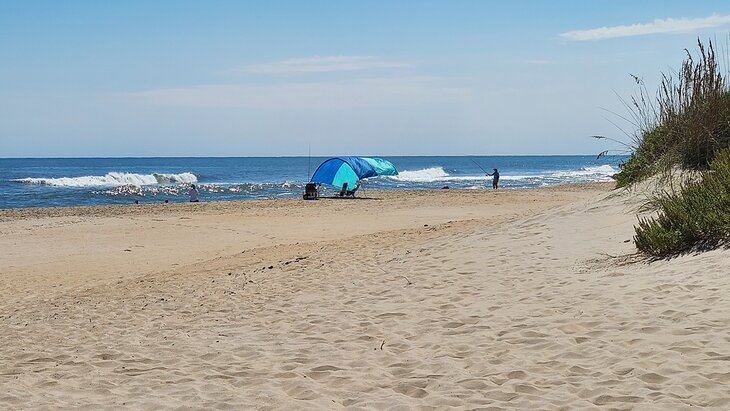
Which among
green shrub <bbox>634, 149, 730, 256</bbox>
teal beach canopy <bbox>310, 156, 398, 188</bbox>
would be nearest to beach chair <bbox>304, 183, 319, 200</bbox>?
teal beach canopy <bbox>310, 156, 398, 188</bbox>

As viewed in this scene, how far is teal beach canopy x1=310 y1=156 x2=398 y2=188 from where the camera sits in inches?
1147

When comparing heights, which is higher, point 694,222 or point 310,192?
point 694,222

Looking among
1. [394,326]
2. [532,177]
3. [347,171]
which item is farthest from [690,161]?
[532,177]

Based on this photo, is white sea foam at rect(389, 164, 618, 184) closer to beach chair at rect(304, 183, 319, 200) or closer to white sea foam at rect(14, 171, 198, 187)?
white sea foam at rect(14, 171, 198, 187)

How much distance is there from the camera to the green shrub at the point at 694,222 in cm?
768

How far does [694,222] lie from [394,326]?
3.24 m

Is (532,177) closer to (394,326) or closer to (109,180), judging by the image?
(109,180)

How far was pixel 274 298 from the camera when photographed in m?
8.83

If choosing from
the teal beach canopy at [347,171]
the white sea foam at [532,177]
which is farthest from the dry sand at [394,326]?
Answer: the white sea foam at [532,177]

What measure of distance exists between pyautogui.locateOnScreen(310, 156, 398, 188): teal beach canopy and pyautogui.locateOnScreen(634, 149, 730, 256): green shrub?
2093 cm

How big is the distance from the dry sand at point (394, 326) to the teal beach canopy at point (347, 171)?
15691 mm

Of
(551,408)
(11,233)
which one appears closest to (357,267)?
(551,408)

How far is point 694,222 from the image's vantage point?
7844 millimetres

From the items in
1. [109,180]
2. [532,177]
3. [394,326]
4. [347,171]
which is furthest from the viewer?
[532,177]
